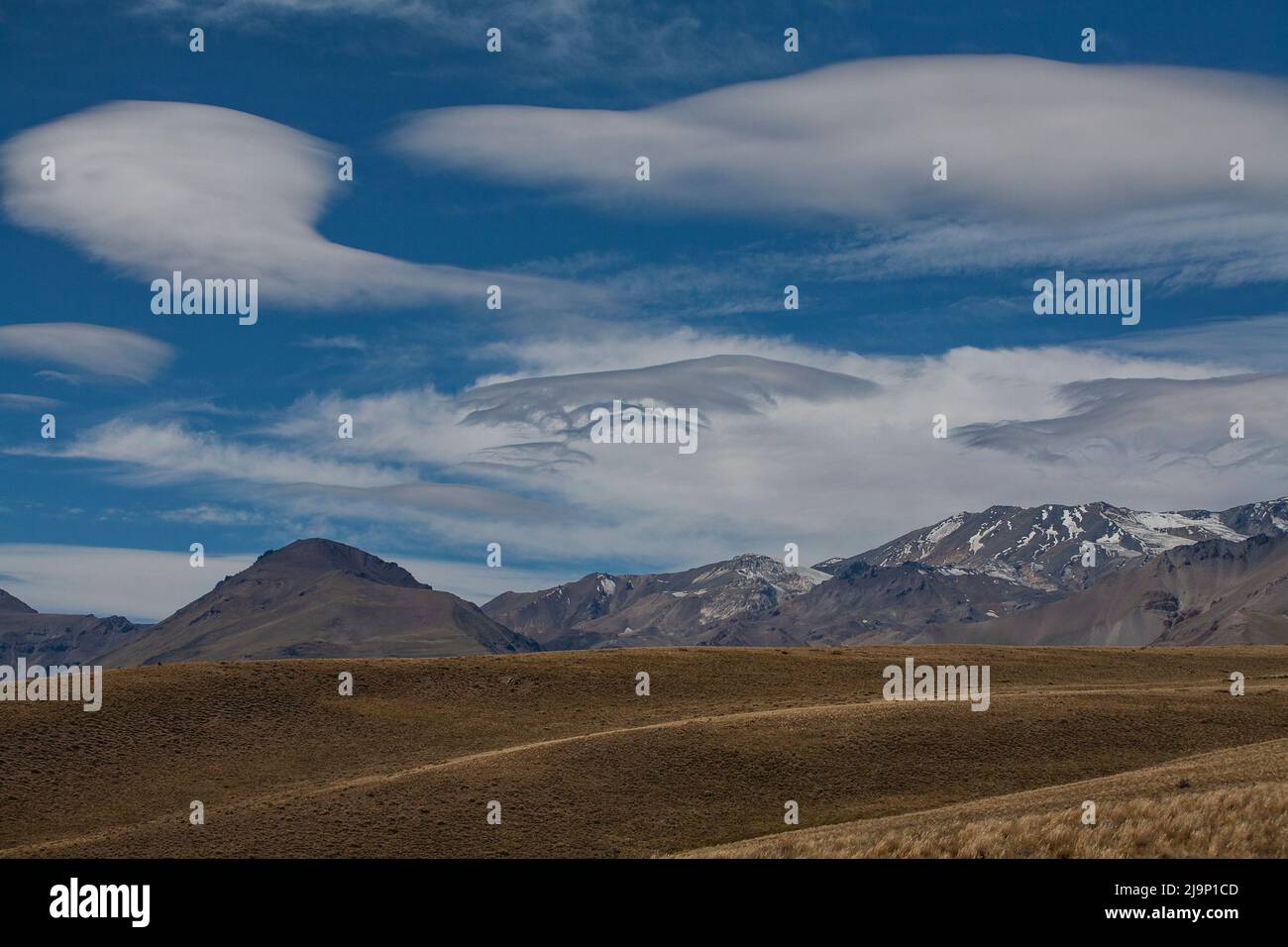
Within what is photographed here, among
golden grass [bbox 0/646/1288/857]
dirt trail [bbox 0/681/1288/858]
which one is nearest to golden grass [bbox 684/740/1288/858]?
golden grass [bbox 0/646/1288/857]

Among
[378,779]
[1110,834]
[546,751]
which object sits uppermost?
[1110,834]

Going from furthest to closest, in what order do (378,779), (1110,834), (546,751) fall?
(546,751), (378,779), (1110,834)

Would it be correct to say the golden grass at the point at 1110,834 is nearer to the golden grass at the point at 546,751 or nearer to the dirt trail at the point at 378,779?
the golden grass at the point at 546,751

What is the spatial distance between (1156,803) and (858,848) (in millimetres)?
8282

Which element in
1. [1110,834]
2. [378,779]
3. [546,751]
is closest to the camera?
[1110,834]

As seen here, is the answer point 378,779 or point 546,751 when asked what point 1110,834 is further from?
point 378,779

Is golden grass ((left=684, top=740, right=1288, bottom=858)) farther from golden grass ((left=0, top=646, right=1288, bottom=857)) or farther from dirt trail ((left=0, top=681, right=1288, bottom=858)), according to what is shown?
dirt trail ((left=0, top=681, right=1288, bottom=858))

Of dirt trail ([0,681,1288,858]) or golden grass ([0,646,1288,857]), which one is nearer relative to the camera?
golden grass ([0,646,1288,857])

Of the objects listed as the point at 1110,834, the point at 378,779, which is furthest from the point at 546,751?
the point at 1110,834

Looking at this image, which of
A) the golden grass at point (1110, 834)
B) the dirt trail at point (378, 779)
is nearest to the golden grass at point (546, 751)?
the dirt trail at point (378, 779)

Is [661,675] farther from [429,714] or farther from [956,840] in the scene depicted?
[956,840]

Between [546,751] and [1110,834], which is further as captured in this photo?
[546,751]

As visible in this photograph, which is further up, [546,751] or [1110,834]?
[1110,834]
